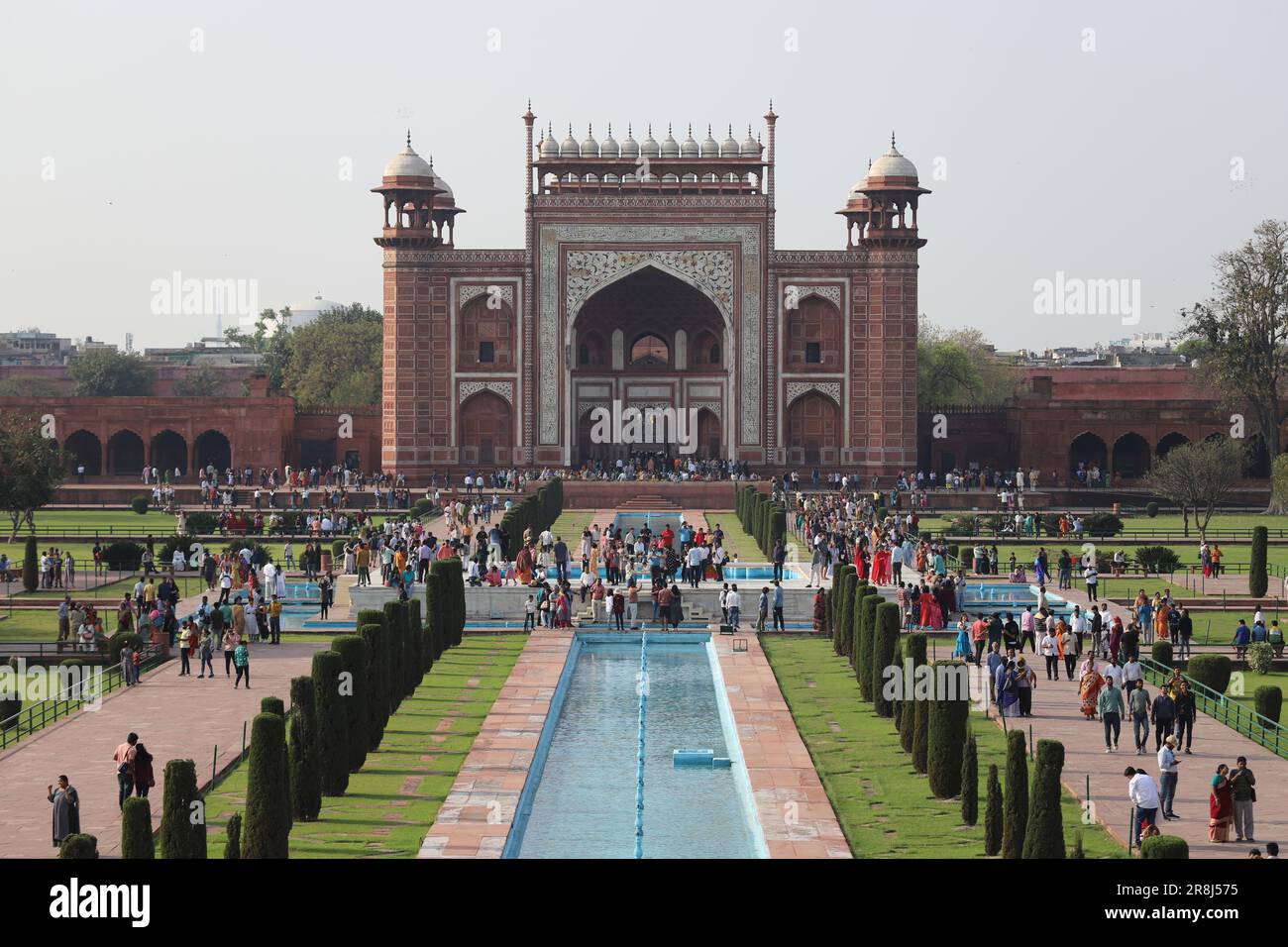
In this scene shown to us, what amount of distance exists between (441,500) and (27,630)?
24.3m

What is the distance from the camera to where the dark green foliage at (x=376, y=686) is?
1852 cm

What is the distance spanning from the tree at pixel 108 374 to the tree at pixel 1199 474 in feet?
155

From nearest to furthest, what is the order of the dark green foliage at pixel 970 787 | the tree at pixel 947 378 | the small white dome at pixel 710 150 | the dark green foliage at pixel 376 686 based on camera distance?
the dark green foliage at pixel 970 787, the dark green foliage at pixel 376 686, the small white dome at pixel 710 150, the tree at pixel 947 378

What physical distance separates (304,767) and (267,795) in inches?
78.0

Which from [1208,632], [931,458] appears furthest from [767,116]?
[1208,632]

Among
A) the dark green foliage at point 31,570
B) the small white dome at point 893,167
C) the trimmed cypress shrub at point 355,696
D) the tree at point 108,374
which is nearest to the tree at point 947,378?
the small white dome at point 893,167

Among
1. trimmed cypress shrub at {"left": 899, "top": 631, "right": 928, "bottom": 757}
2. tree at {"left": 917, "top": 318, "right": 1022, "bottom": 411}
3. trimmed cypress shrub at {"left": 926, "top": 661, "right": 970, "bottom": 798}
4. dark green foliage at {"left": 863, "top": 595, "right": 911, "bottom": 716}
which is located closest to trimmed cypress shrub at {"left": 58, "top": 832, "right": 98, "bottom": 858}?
trimmed cypress shrub at {"left": 926, "top": 661, "right": 970, "bottom": 798}

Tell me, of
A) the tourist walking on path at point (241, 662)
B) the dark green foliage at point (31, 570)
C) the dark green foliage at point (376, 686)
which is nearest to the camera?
the dark green foliage at point (376, 686)

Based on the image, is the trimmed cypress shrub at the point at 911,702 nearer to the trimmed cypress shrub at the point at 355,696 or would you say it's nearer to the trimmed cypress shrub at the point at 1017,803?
the trimmed cypress shrub at the point at 1017,803

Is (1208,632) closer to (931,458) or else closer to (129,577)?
(129,577)

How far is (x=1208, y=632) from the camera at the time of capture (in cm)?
2611

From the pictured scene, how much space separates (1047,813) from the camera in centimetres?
1296

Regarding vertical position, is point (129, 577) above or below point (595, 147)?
below

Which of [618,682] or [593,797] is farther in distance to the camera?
[618,682]
